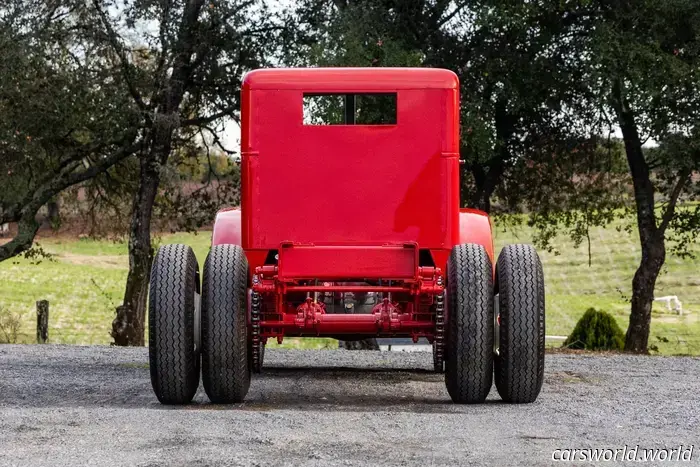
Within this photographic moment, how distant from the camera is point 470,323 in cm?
973

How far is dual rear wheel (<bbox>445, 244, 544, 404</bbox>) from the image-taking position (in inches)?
384

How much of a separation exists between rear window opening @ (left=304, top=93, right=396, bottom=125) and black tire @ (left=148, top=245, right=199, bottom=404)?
5.76ft

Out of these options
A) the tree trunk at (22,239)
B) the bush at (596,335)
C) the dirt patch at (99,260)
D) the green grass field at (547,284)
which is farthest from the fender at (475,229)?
the dirt patch at (99,260)

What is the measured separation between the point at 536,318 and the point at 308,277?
1.76 m

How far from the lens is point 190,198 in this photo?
24.2m

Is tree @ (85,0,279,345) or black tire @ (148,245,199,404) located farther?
tree @ (85,0,279,345)

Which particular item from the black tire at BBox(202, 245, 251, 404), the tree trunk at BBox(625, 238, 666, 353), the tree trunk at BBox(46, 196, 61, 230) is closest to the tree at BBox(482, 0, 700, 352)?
the tree trunk at BBox(625, 238, 666, 353)

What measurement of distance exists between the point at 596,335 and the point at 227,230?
1047cm

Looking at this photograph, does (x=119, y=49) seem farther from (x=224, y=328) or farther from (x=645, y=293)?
(x=224, y=328)

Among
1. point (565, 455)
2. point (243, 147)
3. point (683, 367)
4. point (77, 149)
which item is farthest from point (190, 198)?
point (565, 455)

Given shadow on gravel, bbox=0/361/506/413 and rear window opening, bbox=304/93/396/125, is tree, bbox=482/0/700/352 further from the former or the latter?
shadow on gravel, bbox=0/361/506/413

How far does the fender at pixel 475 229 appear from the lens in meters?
11.4

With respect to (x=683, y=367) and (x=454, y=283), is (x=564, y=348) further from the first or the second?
(x=454, y=283)

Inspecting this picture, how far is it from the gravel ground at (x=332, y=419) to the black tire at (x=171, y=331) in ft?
0.69
